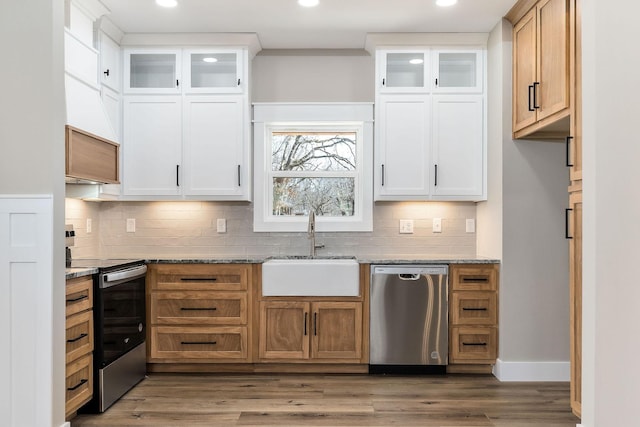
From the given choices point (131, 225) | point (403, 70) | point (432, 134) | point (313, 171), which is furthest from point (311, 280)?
point (403, 70)

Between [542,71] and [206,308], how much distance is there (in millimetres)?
2828

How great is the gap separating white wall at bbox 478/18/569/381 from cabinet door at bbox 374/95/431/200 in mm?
621

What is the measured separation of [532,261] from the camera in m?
3.67

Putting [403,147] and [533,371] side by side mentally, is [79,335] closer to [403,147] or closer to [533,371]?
[403,147]

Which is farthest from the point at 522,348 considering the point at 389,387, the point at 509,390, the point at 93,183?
the point at 93,183

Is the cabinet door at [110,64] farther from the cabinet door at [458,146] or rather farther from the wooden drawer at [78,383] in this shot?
the cabinet door at [458,146]
